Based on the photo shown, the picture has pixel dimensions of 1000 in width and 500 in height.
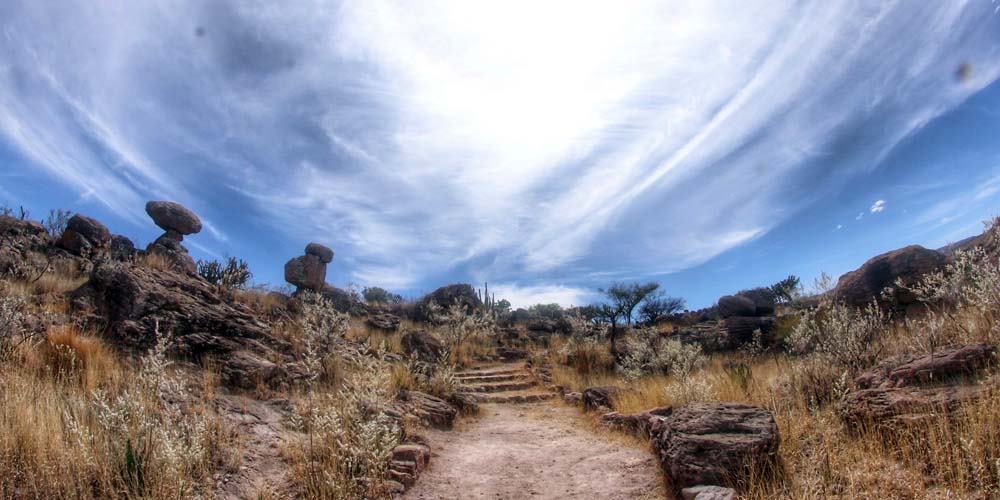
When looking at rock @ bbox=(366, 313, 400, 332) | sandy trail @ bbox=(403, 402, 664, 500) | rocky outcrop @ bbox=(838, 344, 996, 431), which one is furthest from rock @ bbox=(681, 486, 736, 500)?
rock @ bbox=(366, 313, 400, 332)

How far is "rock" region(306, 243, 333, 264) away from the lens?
3212 centimetres

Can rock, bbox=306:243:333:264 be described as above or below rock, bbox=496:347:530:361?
above

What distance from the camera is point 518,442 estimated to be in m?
7.37

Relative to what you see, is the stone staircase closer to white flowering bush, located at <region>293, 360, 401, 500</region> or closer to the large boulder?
white flowering bush, located at <region>293, 360, 401, 500</region>

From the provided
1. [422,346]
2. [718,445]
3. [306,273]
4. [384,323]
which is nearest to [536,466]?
[718,445]

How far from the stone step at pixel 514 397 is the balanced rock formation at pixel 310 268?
70.6ft

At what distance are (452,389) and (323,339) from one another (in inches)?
120

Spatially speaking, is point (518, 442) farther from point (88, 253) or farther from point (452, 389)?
point (88, 253)

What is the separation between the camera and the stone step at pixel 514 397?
471 inches

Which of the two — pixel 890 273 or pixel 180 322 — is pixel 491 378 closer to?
pixel 180 322

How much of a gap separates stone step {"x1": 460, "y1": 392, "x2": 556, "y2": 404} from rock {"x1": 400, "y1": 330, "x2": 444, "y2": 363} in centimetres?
225

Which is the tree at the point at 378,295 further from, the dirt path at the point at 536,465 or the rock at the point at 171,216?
the dirt path at the point at 536,465

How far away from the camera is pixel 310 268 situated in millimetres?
30969

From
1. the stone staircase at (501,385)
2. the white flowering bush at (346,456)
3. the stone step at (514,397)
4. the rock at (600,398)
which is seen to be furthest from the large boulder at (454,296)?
the white flowering bush at (346,456)
